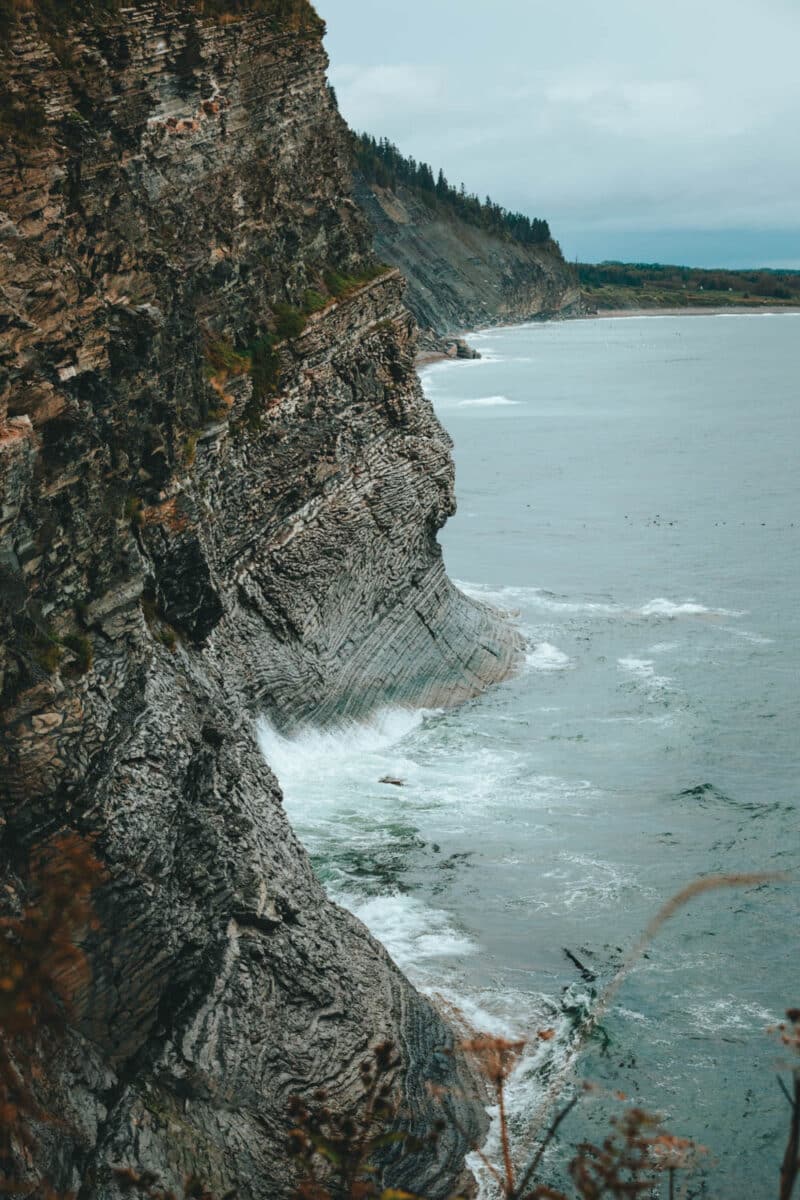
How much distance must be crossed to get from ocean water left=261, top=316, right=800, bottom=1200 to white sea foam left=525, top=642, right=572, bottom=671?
87mm

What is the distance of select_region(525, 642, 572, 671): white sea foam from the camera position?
95.2 feet

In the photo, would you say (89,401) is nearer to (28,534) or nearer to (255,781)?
(28,534)

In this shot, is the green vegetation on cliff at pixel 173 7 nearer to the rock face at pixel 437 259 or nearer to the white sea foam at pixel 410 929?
the white sea foam at pixel 410 929

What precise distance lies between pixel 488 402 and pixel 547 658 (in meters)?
59.4

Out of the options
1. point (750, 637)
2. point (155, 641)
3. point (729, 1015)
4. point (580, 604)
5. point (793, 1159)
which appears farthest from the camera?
point (580, 604)

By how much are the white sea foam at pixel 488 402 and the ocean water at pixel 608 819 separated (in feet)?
131

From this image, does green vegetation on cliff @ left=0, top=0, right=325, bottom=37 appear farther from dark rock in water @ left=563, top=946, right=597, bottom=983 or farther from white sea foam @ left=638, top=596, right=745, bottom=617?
white sea foam @ left=638, top=596, right=745, bottom=617

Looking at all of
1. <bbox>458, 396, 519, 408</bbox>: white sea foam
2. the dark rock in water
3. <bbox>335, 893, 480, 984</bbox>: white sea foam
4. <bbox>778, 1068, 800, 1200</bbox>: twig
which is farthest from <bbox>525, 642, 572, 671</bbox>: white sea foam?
<bbox>458, 396, 519, 408</bbox>: white sea foam

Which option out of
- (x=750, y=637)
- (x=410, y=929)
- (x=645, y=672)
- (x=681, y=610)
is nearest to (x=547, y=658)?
(x=645, y=672)

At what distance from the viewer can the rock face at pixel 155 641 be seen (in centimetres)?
1070

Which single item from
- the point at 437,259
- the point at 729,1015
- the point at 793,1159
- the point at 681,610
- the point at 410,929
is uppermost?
the point at 437,259

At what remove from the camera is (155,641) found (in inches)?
542

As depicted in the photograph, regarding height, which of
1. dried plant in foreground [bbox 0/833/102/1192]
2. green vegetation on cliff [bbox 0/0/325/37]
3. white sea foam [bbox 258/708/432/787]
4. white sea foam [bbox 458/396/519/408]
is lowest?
white sea foam [bbox 258/708/432/787]

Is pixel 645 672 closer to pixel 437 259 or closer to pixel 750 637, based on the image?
pixel 750 637
